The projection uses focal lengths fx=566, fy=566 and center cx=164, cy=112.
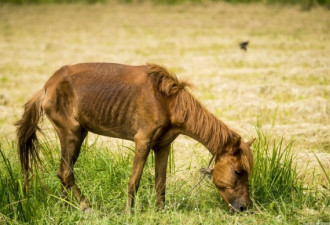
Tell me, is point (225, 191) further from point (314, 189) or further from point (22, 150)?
point (22, 150)

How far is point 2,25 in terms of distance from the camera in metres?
25.4

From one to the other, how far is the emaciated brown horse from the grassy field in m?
0.31

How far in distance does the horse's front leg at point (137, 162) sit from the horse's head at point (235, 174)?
0.77m

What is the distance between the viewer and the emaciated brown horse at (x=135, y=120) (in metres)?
5.76

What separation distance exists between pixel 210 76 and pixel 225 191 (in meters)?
8.82

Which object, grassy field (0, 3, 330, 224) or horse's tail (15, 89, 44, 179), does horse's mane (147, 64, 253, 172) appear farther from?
horse's tail (15, 89, 44, 179)

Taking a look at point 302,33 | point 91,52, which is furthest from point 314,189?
point 302,33

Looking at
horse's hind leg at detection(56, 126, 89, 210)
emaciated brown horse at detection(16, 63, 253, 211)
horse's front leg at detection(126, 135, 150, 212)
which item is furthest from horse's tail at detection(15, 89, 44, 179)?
horse's front leg at detection(126, 135, 150, 212)

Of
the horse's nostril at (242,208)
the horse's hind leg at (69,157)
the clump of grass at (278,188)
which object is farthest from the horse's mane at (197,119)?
the horse's hind leg at (69,157)

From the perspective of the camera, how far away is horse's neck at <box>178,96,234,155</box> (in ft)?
18.9

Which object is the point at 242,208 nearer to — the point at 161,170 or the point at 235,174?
the point at 235,174

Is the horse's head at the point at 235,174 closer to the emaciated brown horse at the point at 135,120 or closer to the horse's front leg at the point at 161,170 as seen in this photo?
the emaciated brown horse at the point at 135,120

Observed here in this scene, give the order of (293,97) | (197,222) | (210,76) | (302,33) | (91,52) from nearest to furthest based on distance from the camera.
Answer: (197,222) → (293,97) → (210,76) → (91,52) → (302,33)

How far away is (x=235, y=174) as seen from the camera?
5727 millimetres
